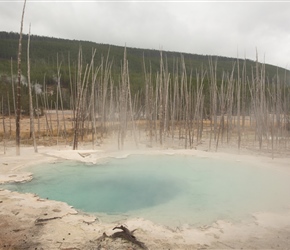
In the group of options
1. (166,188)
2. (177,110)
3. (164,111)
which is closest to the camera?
(166,188)

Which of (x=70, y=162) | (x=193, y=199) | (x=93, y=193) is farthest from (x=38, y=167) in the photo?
(x=193, y=199)

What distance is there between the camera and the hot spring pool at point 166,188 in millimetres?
4250

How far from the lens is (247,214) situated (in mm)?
4051

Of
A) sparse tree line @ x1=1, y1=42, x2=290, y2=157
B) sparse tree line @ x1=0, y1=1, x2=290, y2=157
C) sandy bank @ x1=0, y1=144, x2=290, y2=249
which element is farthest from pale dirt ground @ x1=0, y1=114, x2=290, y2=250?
sparse tree line @ x1=1, y1=42, x2=290, y2=157

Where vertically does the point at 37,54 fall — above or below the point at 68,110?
above

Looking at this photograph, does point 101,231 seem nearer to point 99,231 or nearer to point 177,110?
point 99,231

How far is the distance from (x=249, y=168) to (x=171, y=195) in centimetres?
251

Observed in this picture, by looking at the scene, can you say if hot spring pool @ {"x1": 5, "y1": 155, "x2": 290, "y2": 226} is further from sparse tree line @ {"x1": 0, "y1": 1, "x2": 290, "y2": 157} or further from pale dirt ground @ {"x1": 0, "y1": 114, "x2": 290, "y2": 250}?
sparse tree line @ {"x1": 0, "y1": 1, "x2": 290, "y2": 157}

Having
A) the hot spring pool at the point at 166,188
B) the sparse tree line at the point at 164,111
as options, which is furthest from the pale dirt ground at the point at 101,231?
the sparse tree line at the point at 164,111

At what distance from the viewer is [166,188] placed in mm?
5582

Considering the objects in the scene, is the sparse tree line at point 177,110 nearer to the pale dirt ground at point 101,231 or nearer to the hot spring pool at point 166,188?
the hot spring pool at point 166,188

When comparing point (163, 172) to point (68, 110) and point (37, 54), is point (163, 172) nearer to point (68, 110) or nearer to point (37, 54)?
point (68, 110)

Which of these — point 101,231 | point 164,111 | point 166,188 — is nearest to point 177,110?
point 164,111

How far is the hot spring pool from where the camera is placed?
4250mm
